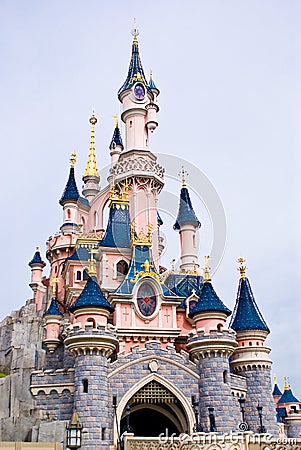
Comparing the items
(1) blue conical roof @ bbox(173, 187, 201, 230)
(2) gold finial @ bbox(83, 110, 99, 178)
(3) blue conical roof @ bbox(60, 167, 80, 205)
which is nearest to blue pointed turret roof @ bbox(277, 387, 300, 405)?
(1) blue conical roof @ bbox(173, 187, 201, 230)

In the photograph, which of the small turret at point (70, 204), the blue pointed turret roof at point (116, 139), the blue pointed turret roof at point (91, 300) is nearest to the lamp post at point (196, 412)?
the blue pointed turret roof at point (91, 300)

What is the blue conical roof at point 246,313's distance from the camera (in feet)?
89.4

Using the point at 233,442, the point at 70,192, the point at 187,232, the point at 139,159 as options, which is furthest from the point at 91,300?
the point at 70,192

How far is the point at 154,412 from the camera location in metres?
25.1

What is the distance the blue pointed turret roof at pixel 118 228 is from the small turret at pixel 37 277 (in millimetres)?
10072

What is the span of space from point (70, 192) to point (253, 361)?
17.4m

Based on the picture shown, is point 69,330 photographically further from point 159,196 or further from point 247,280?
point 159,196

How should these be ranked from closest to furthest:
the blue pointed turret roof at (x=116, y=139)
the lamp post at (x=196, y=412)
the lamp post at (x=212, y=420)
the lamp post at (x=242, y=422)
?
the lamp post at (x=242, y=422) < the lamp post at (x=212, y=420) < the lamp post at (x=196, y=412) < the blue pointed turret roof at (x=116, y=139)

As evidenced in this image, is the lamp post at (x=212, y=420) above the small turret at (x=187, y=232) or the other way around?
the other way around

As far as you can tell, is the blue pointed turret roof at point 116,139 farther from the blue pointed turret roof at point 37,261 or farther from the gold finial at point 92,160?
the blue pointed turret roof at point 37,261

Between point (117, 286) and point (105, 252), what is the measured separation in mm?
1936

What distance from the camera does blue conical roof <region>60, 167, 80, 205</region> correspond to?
3700 centimetres

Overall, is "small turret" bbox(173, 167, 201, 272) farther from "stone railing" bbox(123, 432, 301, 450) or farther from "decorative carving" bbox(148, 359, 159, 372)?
"stone railing" bbox(123, 432, 301, 450)

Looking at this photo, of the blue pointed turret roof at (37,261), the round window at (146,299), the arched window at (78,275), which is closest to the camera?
the round window at (146,299)
